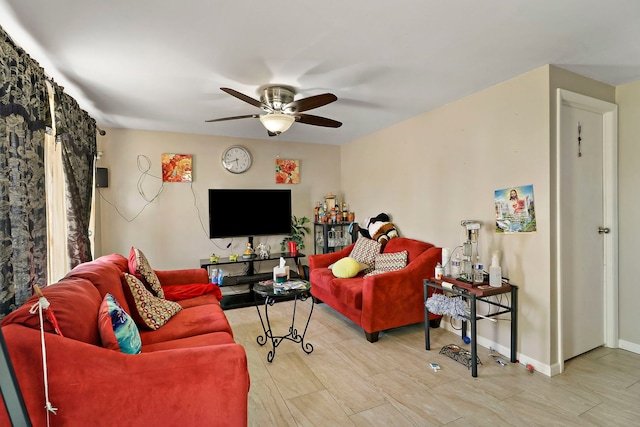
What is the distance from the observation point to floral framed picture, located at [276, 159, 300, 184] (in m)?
4.77

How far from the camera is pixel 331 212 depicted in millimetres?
4887

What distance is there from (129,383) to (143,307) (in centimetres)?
95

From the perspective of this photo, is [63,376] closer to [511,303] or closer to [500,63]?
[511,303]

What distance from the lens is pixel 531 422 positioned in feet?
6.05

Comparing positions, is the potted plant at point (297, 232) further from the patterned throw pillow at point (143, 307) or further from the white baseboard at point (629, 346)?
the white baseboard at point (629, 346)

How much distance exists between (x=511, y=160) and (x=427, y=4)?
158 cm

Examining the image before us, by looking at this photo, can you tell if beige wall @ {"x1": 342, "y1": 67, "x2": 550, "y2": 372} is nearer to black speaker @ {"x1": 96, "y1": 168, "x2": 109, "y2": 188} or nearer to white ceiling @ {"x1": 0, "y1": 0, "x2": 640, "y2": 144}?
white ceiling @ {"x1": 0, "y1": 0, "x2": 640, "y2": 144}

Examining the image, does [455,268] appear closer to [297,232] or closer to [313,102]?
[313,102]

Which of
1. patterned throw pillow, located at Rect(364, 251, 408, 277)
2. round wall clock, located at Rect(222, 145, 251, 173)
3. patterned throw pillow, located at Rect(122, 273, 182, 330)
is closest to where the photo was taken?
patterned throw pillow, located at Rect(122, 273, 182, 330)

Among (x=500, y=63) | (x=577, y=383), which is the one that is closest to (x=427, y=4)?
(x=500, y=63)

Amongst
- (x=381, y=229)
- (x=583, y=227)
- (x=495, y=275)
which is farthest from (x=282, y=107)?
(x=583, y=227)

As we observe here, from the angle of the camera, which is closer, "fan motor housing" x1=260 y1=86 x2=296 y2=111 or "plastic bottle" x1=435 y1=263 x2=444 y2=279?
"fan motor housing" x1=260 y1=86 x2=296 y2=111

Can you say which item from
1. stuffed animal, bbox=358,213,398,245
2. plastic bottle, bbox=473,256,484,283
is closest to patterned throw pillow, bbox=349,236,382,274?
stuffed animal, bbox=358,213,398,245

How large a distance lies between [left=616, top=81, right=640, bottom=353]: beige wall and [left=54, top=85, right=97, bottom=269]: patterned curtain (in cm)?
466
